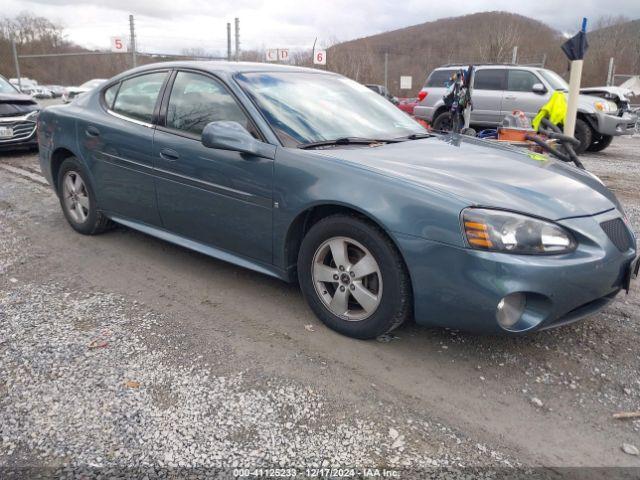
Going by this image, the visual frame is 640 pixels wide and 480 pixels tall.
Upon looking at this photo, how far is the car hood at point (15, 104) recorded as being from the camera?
8.80m

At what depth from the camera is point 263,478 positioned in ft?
6.59

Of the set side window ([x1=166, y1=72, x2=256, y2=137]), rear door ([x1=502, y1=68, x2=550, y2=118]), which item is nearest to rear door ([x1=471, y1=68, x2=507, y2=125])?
rear door ([x1=502, y1=68, x2=550, y2=118])

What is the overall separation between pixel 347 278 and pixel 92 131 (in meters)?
2.68

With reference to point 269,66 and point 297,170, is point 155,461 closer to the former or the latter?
point 297,170

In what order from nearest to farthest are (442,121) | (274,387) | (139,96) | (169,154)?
(274,387) → (169,154) → (139,96) → (442,121)

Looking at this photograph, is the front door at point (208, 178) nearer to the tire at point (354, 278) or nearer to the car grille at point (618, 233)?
the tire at point (354, 278)

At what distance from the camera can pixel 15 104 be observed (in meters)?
9.09

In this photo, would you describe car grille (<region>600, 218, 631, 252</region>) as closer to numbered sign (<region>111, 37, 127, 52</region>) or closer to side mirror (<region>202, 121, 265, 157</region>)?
side mirror (<region>202, 121, 265, 157</region>)

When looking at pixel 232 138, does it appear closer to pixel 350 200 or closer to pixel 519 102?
pixel 350 200

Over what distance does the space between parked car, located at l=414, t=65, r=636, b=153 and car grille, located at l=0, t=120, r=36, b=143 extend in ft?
27.1

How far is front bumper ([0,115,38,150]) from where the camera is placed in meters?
8.77

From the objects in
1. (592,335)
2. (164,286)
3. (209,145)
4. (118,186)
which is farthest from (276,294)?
(592,335)

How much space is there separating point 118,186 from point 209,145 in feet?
4.47

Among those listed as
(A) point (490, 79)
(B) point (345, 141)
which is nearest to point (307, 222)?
(B) point (345, 141)
